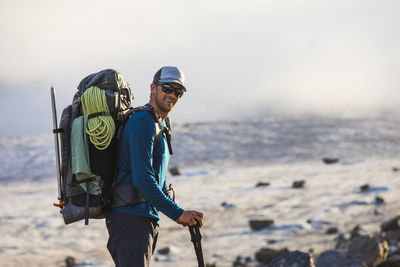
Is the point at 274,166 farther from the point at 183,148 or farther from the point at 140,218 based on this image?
the point at 140,218

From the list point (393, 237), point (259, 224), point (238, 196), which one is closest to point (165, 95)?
point (393, 237)

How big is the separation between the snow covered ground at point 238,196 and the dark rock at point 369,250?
3.14 meters

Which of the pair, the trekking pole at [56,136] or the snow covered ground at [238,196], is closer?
the trekking pole at [56,136]

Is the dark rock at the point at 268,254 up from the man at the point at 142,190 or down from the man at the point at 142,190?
down

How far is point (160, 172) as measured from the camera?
295 centimetres

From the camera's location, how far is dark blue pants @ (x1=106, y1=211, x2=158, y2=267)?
281 centimetres

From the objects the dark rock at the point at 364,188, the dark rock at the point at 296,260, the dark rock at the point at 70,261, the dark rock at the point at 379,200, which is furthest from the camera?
the dark rock at the point at 364,188

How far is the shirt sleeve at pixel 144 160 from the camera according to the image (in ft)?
8.98

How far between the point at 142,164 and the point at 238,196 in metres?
21.3

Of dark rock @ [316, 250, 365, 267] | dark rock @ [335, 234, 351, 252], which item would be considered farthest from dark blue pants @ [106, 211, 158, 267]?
dark rock @ [335, 234, 351, 252]

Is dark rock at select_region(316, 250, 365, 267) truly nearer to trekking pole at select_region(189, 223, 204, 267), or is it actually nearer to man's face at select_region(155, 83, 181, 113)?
trekking pole at select_region(189, 223, 204, 267)

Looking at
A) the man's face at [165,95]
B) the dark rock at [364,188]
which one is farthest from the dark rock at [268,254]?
Result: the dark rock at [364,188]

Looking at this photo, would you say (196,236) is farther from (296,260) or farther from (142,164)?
(296,260)

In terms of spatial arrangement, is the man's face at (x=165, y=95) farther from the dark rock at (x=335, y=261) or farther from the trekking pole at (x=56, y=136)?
the dark rock at (x=335, y=261)
